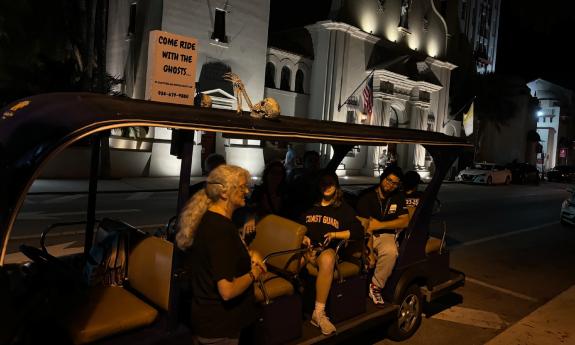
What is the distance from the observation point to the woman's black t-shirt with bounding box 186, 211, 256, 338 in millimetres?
3111

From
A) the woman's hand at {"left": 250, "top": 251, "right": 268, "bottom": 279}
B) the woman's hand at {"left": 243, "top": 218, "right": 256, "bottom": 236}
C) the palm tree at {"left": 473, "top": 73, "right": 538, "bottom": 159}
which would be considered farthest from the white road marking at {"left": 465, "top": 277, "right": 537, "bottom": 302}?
the palm tree at {"left": 473, "top": 73, "right": 538, "bottom": 159}

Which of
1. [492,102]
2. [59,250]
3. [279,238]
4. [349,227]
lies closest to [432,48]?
[492,102]

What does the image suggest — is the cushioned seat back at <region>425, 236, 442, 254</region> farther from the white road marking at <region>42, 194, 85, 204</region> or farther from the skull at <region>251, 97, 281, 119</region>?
the white road marking at <region>42, 194, 85, 204</region>

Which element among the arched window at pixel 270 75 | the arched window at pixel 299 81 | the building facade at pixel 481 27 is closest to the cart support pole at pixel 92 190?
the arched window at pixel 270 75

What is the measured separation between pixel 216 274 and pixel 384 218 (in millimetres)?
2962

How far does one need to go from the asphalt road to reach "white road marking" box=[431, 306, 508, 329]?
0.01 meters

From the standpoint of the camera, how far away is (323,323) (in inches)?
168

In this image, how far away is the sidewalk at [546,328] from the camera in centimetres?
552

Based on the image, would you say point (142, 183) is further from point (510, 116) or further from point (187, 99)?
point (510, 116)

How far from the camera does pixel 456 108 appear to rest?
40531mm

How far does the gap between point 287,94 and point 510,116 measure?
25287 millimetres

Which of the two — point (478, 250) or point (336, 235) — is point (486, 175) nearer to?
point (478, 250)

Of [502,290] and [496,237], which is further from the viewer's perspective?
[496,237]

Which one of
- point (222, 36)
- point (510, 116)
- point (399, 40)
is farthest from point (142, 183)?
point (510, 116)
